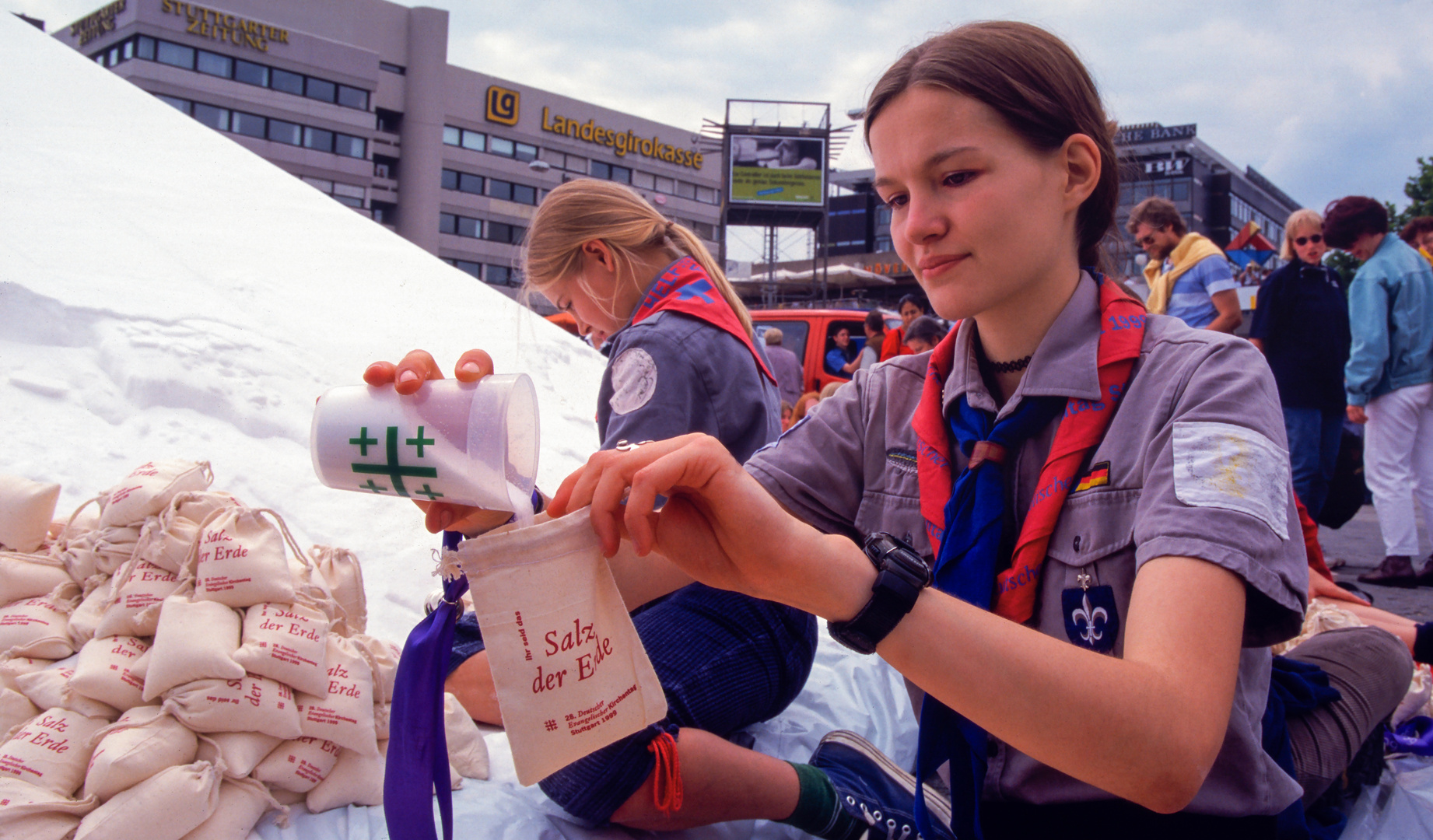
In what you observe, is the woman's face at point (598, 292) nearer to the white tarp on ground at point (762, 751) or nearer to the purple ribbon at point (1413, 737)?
the white tarp on ground at point (762, 751)

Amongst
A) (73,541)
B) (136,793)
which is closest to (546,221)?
(73,541)

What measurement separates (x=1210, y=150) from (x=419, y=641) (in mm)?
58541

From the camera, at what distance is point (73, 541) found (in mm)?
1881

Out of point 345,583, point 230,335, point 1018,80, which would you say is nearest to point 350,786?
point 345,583

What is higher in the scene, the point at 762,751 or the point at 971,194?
the point at 971,194

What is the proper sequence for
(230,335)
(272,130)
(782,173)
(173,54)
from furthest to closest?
(272,130)
(173,54)
(782,173)
(230,335)

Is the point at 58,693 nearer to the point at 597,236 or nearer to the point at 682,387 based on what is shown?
the point at 682,387

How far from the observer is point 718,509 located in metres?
0.89

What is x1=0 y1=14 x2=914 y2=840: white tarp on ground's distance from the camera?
8.00ft

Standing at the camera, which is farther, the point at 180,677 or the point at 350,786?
the point at 350,786

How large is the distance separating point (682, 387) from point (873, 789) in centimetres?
91

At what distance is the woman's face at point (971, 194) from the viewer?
1140mm

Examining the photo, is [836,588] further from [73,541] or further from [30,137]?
[30,137]

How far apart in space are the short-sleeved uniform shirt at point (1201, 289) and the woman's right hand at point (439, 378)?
178 inches
